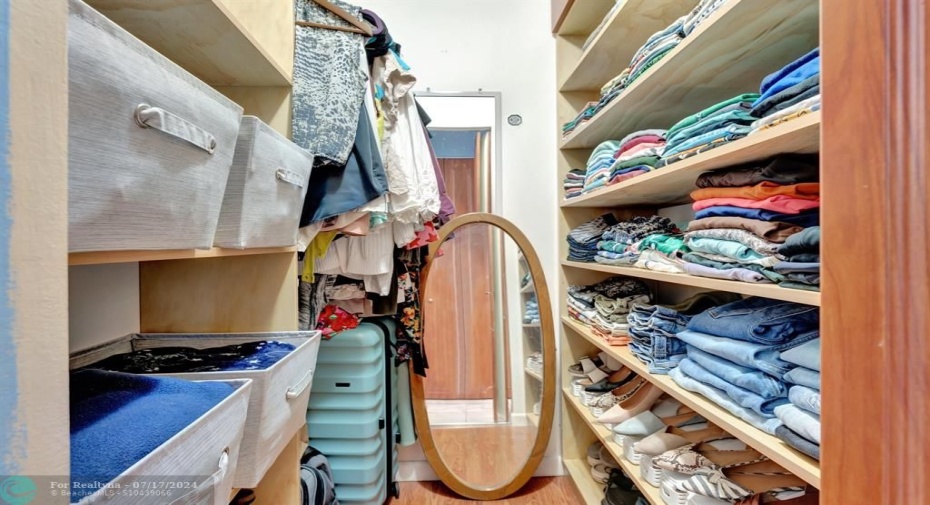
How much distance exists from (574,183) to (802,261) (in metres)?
1.04

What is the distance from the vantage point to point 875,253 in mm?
359

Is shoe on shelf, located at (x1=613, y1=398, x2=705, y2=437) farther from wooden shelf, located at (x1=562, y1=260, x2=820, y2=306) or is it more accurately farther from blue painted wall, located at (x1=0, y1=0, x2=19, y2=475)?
blue painted wall, located at (x1=0, y1=0, x2=19, y2=475)

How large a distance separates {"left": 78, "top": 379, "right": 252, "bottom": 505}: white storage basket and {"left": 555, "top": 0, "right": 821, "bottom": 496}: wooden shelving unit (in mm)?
776

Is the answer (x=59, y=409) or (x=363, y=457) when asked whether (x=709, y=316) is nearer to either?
(x=59, y=409)

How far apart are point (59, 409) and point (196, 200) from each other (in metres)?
0.29

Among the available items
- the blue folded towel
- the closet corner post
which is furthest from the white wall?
the closet corner post

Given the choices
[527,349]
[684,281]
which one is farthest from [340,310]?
[684,281]

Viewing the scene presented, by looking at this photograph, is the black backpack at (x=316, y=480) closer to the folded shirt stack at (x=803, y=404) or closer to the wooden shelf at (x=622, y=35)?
the folded shirt stack at (x=803, y=404)

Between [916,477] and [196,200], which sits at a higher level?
[196,200]

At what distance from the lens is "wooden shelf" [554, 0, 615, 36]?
1412 mm

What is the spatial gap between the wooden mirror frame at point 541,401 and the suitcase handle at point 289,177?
866 mm

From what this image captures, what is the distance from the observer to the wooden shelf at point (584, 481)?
1381 millimetres

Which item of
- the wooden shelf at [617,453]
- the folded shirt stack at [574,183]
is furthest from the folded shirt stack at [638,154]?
the wooden shelf at [617,453]

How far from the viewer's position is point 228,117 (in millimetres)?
492
